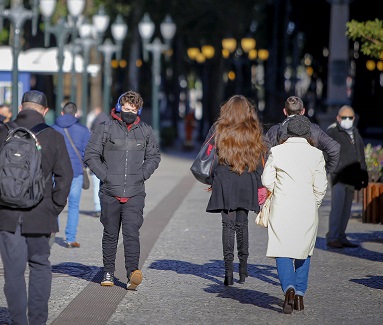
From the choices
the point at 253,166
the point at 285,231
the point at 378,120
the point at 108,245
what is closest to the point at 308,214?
the point at 285,231

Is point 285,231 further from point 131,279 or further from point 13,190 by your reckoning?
point 13,190

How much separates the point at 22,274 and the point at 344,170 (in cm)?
631

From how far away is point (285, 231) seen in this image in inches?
346

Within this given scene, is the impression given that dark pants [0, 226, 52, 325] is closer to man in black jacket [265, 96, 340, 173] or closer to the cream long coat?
the cream long coat

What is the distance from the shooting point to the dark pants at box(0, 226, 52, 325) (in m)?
7.42

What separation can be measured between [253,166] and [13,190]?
11.0 ft

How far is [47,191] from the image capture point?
754cm

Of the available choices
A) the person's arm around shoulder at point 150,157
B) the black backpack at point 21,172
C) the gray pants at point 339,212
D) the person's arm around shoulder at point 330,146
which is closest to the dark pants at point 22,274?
the black backpack at point 21,172

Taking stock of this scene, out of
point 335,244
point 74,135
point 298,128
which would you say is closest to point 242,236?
point 298,128

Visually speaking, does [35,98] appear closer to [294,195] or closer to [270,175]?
[270,175]

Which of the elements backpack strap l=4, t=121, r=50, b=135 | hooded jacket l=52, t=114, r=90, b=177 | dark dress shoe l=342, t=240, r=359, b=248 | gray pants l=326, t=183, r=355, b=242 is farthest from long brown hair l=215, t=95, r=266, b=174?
hooded jacket l=52, t=114, r=90, b=177

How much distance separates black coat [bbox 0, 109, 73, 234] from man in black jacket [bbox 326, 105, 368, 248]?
596 cm

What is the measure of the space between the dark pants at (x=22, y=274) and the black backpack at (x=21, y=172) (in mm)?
237

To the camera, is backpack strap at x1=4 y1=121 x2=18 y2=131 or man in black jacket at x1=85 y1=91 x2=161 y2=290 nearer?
backpack strap at x1=4 y1=121 x2=18 y2=131
